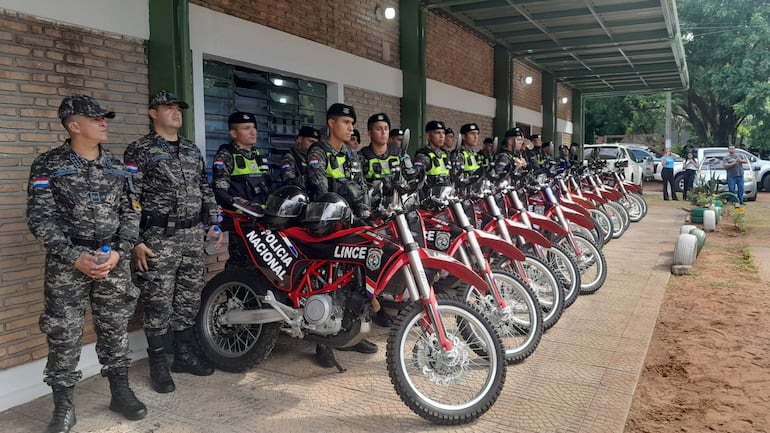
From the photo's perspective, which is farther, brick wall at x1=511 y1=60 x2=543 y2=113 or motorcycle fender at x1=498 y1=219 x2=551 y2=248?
brick wall at x1=511 y1=60 x2=543 y2=113

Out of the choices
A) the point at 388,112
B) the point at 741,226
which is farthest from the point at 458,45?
the point at 741,226

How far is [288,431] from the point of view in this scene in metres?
3.05

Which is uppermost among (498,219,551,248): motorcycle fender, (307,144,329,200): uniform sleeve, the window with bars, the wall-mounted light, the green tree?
the green tree

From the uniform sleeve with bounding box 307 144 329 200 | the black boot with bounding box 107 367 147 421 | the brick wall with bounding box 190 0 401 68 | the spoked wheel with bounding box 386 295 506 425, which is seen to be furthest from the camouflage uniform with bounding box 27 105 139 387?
the brick wall with bounding box 190 0 401 68

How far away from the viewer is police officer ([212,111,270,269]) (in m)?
4.20

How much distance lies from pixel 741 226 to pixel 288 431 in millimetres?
9536

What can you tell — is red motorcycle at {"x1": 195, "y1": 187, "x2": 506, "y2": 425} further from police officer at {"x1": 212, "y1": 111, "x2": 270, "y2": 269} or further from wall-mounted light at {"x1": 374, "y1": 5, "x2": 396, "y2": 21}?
wall-mounted light at {"x1": 374, "y1": 5, "x2": 396, "y2": 21}

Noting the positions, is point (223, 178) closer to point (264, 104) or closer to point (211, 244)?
point (211, 244)

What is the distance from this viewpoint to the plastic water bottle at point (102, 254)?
9.59 ft

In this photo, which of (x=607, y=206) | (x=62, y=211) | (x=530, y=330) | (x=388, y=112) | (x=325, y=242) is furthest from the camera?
(x=607, y=206)

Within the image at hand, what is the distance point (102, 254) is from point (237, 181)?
4.92ft

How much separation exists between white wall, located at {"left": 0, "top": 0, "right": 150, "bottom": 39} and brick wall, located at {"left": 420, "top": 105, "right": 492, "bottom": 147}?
14.7ft

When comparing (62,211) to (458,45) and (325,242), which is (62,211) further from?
(458,45)

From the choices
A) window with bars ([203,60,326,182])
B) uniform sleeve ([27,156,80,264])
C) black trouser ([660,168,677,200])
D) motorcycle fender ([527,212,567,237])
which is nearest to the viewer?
uniform sleeve ([27,156,80,264])
